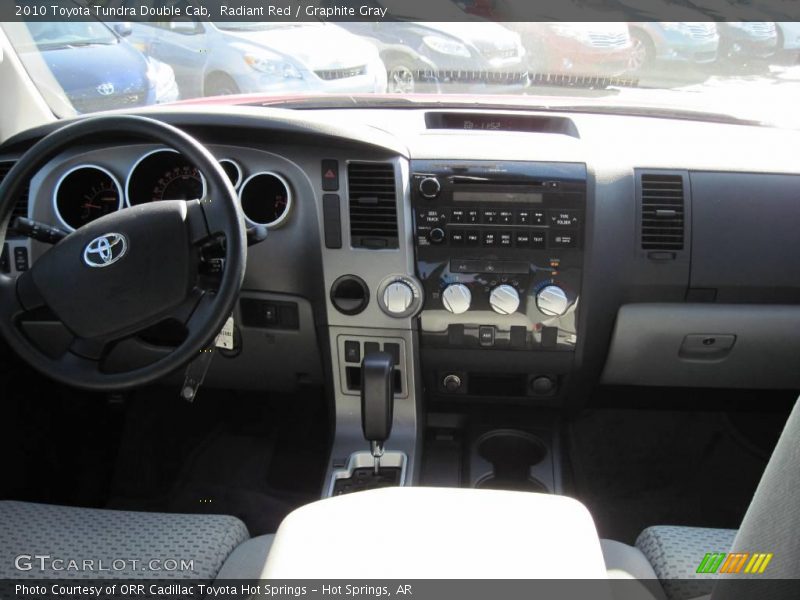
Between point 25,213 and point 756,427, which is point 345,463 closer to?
point 25,213

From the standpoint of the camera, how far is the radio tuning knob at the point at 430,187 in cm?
215

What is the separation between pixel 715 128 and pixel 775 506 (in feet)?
5.80

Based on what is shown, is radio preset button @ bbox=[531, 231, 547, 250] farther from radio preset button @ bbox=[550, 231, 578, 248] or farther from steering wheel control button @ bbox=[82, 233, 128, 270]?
steering wheel control button @ bbox=[82, 233, 128, 270]

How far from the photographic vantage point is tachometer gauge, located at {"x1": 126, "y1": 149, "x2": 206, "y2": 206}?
216 cm

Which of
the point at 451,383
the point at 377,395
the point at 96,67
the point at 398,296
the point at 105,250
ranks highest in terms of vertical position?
the point at 96,67

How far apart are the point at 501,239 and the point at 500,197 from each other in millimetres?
120

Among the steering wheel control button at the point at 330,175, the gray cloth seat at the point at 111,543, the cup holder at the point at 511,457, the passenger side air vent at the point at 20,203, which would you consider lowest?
the cup holder at the point at 511,457

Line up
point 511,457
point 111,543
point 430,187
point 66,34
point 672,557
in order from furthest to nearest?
point 511,457
point 66,34
point 430,187
point 111,543
point 672,557

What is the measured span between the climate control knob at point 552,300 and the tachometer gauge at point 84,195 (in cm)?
125

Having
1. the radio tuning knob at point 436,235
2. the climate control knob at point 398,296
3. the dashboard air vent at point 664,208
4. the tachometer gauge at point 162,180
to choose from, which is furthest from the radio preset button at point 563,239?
the tachometer gauge at point 162,180

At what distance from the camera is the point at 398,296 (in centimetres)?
221

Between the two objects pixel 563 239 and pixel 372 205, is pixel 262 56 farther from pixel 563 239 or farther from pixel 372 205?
pixel 563 239

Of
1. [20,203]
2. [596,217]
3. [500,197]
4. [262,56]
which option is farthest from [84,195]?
[596,217]

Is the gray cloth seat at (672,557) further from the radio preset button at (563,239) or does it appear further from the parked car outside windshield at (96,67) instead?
the parked car outside windshield at (96,67)
